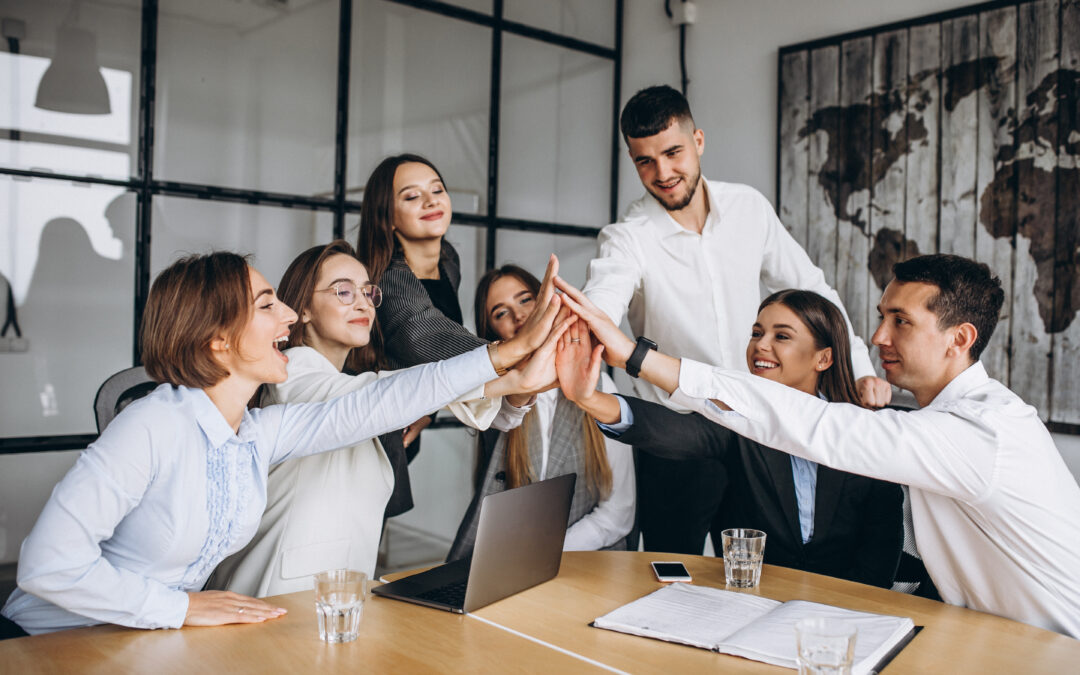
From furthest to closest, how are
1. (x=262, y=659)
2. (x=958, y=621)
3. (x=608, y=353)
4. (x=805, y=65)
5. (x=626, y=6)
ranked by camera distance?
(x=626, y=6) < (x=805, y=65) < (x=608, y=353) < (x=958, y=621) < (x=262, y=659)

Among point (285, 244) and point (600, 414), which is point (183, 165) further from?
point (600, 414)

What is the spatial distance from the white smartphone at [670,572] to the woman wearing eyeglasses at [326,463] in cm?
52

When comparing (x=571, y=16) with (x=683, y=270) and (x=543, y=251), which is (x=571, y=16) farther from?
(x=683, y=270)

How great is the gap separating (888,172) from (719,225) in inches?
46.3

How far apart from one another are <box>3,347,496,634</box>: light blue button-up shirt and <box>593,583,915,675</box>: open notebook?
2.19 ft

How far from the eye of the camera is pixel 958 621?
149 cm

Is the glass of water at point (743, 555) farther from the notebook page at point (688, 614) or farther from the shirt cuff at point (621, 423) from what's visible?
the shirt cuff at point (621, 423)

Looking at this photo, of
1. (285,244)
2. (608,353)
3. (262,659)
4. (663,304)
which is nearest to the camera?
(262,659)

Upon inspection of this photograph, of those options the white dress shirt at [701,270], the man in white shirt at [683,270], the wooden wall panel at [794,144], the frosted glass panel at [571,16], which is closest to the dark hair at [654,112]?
the man in white shirt at [683,270]

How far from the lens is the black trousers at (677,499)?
2.65 m

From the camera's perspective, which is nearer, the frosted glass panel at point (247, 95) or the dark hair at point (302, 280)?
the dark hair at point (302, 280)

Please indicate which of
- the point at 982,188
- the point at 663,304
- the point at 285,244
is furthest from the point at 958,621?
the point at 285,244

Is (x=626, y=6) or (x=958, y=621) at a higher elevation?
(x=626, y=6)

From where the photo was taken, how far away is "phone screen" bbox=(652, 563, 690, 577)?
1.71 m
